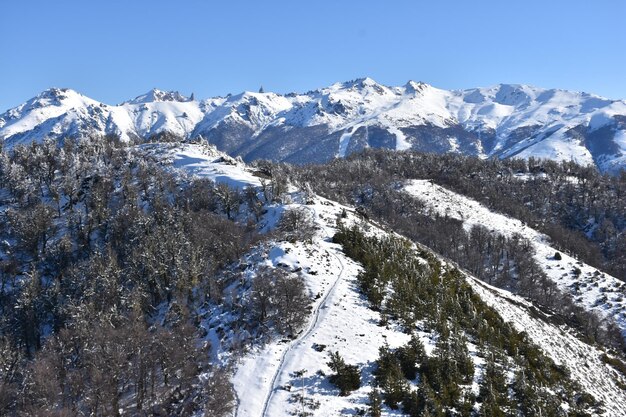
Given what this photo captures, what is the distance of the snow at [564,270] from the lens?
110m

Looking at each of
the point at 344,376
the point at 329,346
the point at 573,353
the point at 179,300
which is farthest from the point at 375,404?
the point at 573,353

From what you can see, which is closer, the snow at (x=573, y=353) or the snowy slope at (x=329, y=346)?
the snowy slope at (x=329, y=346)

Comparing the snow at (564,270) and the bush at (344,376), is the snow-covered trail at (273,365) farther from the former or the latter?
the snow at (564,270)

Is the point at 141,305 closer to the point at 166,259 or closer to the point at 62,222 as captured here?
the point at 166,259

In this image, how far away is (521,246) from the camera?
15000 cm

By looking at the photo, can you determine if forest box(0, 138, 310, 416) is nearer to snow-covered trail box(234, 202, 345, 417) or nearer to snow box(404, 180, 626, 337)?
snow-covered trail box(234, 202, 345, 417)

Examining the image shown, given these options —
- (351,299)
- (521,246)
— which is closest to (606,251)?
(521,246)

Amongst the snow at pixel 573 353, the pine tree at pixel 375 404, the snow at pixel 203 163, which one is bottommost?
the snow at pixel 573 353

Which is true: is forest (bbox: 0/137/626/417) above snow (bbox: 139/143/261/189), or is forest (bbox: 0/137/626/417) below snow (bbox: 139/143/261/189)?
below

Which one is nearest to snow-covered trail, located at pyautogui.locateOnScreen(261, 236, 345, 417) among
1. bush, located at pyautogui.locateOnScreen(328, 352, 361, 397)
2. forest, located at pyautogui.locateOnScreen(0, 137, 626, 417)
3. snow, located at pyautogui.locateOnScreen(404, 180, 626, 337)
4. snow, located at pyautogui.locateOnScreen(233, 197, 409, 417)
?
snow, located at pyautogui.locateOnScreen(233, 197, 409, 417)

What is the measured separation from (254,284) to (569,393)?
37.9m

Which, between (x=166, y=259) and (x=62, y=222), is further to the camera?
(x=62, y=222)

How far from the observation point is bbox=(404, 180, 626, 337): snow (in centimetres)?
11038

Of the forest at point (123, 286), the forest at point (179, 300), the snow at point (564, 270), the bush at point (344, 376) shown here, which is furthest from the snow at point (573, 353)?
the forest at point (123, 286)
